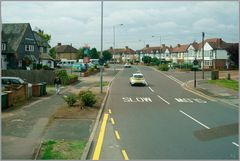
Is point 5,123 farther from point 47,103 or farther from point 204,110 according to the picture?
point 204,110

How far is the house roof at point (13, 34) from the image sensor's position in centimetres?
6900

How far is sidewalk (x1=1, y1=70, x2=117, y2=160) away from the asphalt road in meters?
1.45

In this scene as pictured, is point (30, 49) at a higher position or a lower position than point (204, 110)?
higher

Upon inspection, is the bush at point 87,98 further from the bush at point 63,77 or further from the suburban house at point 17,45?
the suburban house at point 17,45

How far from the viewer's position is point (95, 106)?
25.5 metres

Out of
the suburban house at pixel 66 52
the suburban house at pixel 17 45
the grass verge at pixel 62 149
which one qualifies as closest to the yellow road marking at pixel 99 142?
the grass verge at pixel 62 149

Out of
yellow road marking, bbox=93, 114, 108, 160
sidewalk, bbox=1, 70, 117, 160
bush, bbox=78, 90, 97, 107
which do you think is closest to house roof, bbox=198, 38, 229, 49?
bush, bbox=78, 90, 97, 107

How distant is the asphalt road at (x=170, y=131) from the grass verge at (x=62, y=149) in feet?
2.84

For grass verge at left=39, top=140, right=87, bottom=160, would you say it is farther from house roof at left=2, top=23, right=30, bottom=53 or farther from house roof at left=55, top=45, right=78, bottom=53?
house roof at left=55, top=45, right=78, bottom=53

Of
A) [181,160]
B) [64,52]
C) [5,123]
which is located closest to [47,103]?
[5,123]

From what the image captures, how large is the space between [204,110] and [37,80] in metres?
25.9

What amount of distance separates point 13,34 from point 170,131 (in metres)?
58.8

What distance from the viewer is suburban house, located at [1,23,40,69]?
68438 mm

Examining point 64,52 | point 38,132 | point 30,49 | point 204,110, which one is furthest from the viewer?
point 64,52
